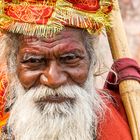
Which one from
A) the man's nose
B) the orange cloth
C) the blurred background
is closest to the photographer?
the man's nose

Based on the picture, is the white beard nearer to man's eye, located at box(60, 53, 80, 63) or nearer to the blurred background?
man's eye, located at box(60, 53, 80, 63)

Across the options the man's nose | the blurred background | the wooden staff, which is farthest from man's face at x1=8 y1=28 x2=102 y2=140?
the blurred background

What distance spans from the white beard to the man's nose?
0.10ft

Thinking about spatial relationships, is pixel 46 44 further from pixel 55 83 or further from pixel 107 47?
pixel 107 47

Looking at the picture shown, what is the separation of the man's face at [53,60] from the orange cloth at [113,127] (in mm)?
284

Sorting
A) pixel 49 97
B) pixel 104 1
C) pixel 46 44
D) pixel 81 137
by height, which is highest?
pixel 104 1

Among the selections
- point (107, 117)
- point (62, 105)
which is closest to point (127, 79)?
point (107, 117)

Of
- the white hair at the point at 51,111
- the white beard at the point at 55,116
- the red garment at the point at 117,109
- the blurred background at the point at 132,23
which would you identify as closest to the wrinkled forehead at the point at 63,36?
the white hair at the point at 51,111

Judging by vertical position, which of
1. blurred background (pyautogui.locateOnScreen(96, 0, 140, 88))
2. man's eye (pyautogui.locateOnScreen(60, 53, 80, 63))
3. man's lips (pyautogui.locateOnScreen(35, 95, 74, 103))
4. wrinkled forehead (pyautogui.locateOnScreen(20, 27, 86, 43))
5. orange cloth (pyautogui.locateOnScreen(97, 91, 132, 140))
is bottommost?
orange cloth (pyautogui.locateOnScreen(97, 91, 132, 140))

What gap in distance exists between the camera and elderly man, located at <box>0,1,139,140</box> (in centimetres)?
299

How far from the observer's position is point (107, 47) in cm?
353

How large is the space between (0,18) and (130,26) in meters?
4.83

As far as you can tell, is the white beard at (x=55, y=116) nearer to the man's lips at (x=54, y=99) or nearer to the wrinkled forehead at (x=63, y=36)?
the man's lips at (x=54, y=99)

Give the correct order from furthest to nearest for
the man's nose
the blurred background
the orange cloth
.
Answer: the blurred background → the orange cloth → the man's nose
